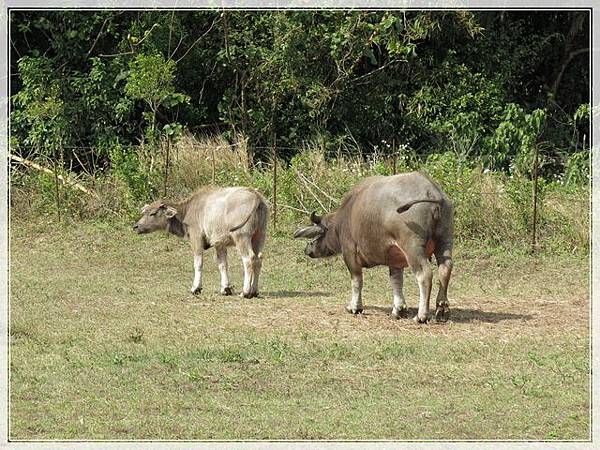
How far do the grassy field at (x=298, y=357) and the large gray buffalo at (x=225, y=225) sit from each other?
35cm

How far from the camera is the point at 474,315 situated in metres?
11.5

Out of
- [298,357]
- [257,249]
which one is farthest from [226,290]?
[298,357]

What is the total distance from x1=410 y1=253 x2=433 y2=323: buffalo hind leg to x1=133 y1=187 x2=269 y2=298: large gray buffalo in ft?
8.17

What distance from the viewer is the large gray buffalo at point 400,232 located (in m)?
10.7

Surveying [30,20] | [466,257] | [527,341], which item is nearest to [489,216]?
[466,257]

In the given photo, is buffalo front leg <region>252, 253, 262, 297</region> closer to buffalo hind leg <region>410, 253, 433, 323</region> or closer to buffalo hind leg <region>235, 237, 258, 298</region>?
buffalo hind leg <region>235, 237, 258, 298</region>

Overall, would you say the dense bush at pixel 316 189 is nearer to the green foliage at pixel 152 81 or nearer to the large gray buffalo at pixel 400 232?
the green foliage at pixel 152 81

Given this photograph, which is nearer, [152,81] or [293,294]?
[293,294]

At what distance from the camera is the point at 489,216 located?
15.9 meters

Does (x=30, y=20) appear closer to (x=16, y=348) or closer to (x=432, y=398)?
(x=16, y=348)

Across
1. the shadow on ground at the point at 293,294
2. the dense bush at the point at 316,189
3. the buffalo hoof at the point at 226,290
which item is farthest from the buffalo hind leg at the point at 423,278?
the dense bush at the point at 316,189

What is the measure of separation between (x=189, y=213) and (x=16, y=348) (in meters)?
4.23

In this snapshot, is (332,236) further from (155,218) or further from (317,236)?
(155,218)

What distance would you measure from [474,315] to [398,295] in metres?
0.81
